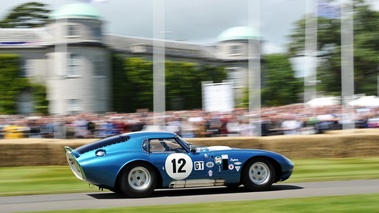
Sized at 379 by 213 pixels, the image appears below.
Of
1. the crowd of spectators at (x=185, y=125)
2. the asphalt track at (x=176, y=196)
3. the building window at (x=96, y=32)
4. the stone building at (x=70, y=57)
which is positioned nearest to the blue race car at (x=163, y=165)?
the asphalt track at (x=176, y=196)

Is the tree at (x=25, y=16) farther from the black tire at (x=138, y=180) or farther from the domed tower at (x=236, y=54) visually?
the black tire at (x=138, y=180)

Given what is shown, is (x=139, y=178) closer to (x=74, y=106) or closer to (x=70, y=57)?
(x=74, y=106)

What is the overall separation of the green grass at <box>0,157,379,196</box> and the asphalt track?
1.19 m

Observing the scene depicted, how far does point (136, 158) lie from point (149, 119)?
64.4 ft

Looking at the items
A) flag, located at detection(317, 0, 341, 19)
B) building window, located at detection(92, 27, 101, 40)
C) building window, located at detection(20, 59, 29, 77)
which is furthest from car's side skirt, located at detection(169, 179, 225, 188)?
building window, located at detection(20, 59, 29, 77)

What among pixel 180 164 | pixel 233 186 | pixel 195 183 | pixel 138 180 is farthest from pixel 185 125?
pixel 138 180

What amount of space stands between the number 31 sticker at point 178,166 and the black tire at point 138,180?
0.31 metres

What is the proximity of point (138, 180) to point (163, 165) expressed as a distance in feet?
1.72

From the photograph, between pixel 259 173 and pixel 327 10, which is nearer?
pixel 259 173

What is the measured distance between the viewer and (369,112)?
3594 centimetres

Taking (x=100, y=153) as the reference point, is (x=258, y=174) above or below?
below

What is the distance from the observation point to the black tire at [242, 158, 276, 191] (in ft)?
41.4

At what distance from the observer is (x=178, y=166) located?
481 inches

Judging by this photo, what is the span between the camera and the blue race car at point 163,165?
11.9 m
